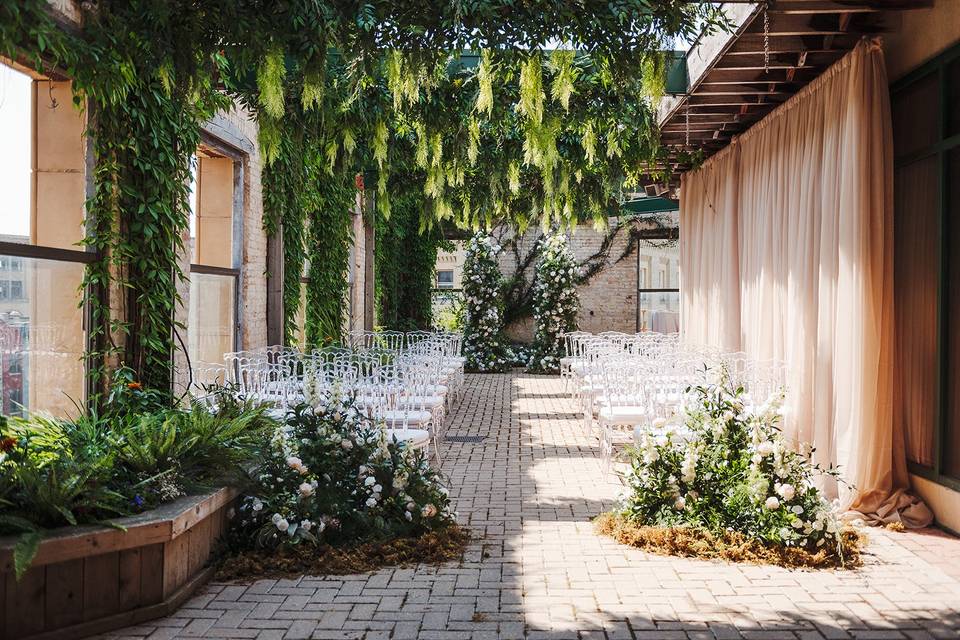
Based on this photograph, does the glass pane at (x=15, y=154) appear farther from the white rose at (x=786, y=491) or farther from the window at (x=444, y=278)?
the window at (x=444, y=278)

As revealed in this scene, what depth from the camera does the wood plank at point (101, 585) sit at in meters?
3.38

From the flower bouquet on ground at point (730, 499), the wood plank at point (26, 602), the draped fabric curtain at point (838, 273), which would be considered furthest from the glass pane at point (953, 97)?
the wood plank at point (26, 602)

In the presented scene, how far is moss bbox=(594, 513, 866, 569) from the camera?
4.23m

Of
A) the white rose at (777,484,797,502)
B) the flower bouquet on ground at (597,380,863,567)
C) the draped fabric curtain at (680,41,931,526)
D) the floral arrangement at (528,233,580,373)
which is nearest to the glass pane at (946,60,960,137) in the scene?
the draped fabric curtain at (680,41,931,526)

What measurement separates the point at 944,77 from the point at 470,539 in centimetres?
373

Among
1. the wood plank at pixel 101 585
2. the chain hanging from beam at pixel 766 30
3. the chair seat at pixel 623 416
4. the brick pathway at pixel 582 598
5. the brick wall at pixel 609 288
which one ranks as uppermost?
the chain hanging from beam at pixel 766 30

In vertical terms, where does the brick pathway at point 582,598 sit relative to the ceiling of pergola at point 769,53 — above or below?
below

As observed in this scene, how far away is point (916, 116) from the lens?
5.20 metres

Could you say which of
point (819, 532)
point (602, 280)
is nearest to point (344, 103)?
point (819, 532)

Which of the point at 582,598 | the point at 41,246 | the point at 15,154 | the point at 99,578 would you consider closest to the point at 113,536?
the point at 99,578

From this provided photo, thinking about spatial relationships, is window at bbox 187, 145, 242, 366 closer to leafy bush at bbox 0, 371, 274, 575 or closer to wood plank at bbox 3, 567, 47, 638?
leafy bush at bbox 0, 371, 274, 575

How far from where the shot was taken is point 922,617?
352 centimetres

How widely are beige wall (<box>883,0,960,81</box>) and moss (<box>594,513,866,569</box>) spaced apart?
2778 mm

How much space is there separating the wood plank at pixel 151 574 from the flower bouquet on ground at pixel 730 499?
2408 millimetres
